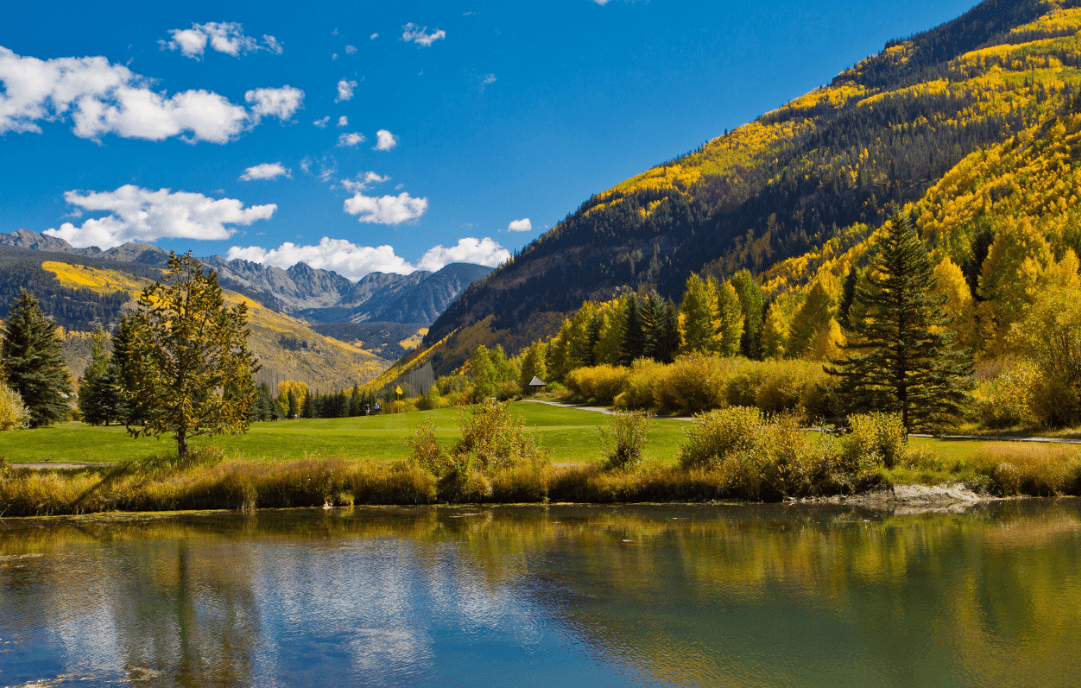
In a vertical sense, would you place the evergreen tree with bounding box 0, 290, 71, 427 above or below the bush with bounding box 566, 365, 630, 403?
above

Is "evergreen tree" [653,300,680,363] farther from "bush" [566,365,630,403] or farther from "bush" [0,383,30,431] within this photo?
"bush" [0,383,30,431]

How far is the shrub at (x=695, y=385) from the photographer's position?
171 feet

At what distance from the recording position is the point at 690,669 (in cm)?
1120

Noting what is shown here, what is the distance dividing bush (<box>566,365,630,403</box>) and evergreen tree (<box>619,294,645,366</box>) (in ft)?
22.9

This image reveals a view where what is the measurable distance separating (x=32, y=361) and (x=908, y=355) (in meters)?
68.0

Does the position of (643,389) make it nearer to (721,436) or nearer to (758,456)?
(721,436)

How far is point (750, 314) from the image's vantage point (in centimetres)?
9062

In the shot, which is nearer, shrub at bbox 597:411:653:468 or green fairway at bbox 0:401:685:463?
shrub at bbox 597:411:653:468

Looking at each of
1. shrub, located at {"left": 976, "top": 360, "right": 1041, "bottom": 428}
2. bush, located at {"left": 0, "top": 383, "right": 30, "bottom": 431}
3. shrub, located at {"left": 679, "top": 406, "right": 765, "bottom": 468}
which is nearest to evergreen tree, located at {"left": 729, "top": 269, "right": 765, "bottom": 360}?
A: shrub, located at {"left": 976, "top": 360, "right": 1041, "bottom": 428}

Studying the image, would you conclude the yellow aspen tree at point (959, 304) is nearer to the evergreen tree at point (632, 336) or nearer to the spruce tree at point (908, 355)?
the spruce tree at point (908, 355)

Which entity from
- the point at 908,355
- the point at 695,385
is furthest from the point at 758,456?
the point at 695,385

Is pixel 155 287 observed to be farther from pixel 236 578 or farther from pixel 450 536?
pixel 450 536

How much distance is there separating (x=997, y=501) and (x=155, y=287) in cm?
3474

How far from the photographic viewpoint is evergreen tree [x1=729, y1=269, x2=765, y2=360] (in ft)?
289
